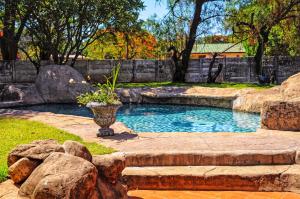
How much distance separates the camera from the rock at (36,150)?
13.0 ft

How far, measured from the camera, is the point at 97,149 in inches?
235

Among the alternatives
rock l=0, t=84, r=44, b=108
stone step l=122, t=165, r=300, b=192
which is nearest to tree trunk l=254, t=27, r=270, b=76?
rock l=0, t=84, r=44, b=108

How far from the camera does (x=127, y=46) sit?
2366 cm

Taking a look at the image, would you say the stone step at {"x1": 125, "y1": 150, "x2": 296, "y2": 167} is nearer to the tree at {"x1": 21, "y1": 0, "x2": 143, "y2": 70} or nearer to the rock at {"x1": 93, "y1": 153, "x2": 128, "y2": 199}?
the rock at {"x1": 93, "y1": 153, "x2": 128, "y2": 199}

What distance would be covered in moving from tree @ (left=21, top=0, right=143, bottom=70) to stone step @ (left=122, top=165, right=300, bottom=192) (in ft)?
44.1

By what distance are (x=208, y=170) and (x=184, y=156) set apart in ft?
1.34

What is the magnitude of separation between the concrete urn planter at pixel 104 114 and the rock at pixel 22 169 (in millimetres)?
2975

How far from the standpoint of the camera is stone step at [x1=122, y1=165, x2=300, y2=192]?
16.4ft

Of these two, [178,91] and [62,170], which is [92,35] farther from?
[62,170]

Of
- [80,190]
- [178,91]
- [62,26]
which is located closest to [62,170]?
[80,190]

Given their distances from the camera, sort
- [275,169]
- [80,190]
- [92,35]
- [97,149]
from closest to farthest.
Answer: [80,190], [275,169], [97,149], [92,35]

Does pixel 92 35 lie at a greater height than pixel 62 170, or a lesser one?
greater

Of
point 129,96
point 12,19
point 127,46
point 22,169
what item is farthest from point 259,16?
point 22,169

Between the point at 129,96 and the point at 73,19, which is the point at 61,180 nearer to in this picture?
the point at 129,96
